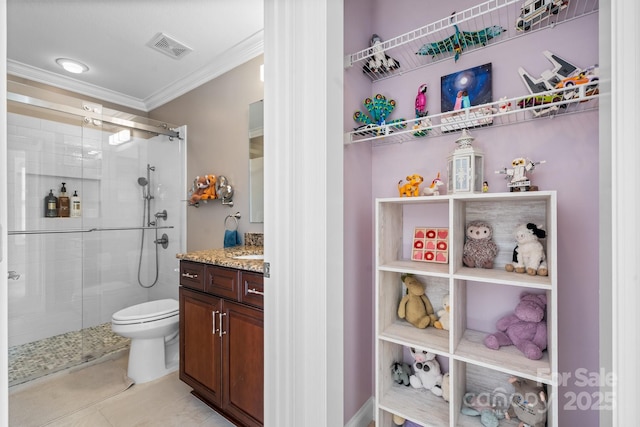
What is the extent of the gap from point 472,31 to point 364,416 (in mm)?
1999

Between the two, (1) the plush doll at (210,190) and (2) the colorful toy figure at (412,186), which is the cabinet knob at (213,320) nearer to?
(1) the plush doll at (210,190)

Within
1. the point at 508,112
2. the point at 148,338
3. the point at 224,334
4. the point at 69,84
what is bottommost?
the point at 148,338

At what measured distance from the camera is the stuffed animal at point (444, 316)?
1349mm

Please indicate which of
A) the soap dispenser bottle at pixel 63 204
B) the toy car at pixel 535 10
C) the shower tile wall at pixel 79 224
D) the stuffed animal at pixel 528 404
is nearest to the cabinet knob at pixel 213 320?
the shower tile wall at pixel 79 224

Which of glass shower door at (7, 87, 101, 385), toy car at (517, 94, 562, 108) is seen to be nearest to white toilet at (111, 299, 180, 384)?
glass shower door at (7, 87, 101, 385)

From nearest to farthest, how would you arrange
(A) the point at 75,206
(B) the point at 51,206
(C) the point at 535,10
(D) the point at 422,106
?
(C) the point at 535,10
(D) the point at 422,106
(B) the point at 51,206
(A) the point at 75,206

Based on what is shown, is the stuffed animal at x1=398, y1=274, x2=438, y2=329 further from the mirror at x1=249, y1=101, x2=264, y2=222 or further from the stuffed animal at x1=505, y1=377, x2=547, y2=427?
the mirror at x1=249, y1=101, x2=264, y2=222

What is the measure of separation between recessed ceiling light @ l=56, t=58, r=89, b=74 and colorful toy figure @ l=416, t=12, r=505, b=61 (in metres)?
2.79

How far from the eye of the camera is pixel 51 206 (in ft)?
7.59

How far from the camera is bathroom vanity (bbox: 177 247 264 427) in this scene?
139 cm

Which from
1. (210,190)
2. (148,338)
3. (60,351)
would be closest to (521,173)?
(210,190)

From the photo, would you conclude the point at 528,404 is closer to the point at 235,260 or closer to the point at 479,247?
the point at 479,247

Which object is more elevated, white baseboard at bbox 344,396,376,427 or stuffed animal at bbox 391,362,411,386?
stuffed animal at bbox 391,362,411,386

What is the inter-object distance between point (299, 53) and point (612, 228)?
44.1 inches
